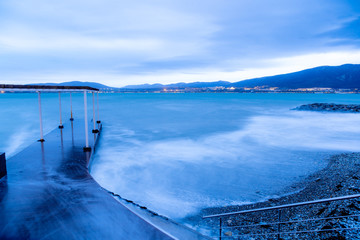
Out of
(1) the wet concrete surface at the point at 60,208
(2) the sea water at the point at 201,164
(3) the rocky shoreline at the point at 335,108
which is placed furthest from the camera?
(3) the rocky shoreline at the point at 335,108

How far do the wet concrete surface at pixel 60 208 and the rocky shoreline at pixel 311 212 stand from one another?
3.63ft

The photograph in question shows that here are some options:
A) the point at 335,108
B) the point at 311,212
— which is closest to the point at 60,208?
the point at 311,212

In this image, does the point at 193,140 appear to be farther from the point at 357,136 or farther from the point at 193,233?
the point at 357,136

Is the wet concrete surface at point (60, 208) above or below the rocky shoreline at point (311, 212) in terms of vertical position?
above

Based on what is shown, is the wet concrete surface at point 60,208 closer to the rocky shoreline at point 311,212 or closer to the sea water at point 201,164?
the rocky shoreline at point 311,212

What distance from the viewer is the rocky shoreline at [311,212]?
404cm

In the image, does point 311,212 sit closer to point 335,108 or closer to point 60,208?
point 60,208

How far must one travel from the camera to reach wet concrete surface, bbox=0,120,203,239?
3.64m

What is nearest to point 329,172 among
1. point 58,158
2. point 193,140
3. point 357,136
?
point 193,140

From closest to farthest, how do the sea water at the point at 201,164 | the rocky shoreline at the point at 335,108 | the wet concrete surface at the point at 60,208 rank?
the wet concrete surface at the point at 60,208
the sea water at the point at 201,164
the rocky shoreline at the point at 335,108

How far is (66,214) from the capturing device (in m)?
4.10

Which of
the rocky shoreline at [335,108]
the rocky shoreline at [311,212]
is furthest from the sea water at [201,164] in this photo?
the rocky shoreline at [335,108]

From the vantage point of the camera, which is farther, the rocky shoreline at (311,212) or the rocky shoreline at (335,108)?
the rocky shoreline at (335,108)

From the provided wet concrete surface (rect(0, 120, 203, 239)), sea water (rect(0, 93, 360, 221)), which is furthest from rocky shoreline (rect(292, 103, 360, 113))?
wet concrete surface (rect(0, 120, 203, 239))
